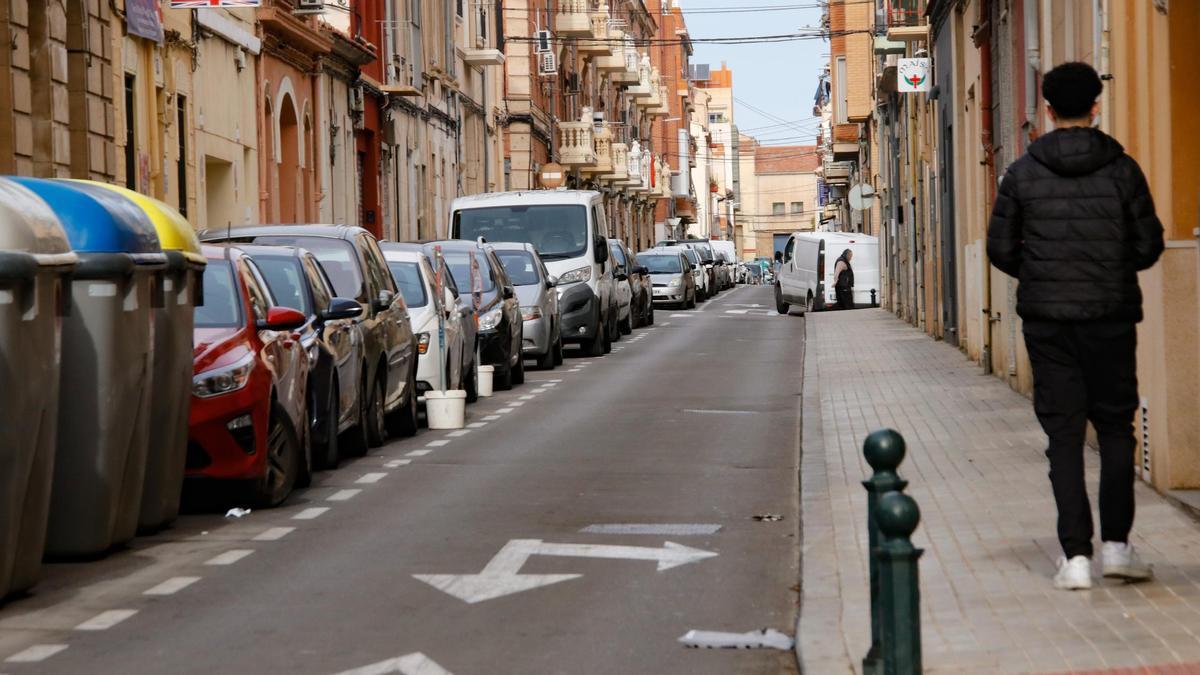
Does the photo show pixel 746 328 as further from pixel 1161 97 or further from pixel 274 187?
pixel 1161 97

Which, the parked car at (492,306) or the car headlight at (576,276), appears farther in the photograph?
the car headlight at (576,276)

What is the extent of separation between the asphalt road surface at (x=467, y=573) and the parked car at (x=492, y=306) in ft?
21.1

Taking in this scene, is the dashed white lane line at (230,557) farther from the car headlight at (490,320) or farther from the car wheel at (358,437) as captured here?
the car headlight at (490,320)

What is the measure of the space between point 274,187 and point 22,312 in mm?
24141

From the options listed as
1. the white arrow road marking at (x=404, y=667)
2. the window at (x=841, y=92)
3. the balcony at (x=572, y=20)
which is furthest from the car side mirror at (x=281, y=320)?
the balcony at (x=572, y=20)

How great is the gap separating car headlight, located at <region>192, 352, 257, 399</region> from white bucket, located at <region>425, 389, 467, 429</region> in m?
6.41

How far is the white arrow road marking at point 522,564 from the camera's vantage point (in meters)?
9.46

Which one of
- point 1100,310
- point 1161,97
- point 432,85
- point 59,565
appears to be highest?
point 432,85

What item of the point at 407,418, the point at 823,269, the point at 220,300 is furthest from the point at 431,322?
the point at 823,269

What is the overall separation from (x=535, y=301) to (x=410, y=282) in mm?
6947

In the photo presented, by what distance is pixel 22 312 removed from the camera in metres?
9.14

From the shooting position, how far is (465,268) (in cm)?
2575

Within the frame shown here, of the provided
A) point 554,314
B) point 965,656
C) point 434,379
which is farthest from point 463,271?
point 965,656

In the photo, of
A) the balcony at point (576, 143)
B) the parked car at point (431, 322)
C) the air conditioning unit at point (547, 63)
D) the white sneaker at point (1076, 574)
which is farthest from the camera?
the balcony at point (576, 143)
